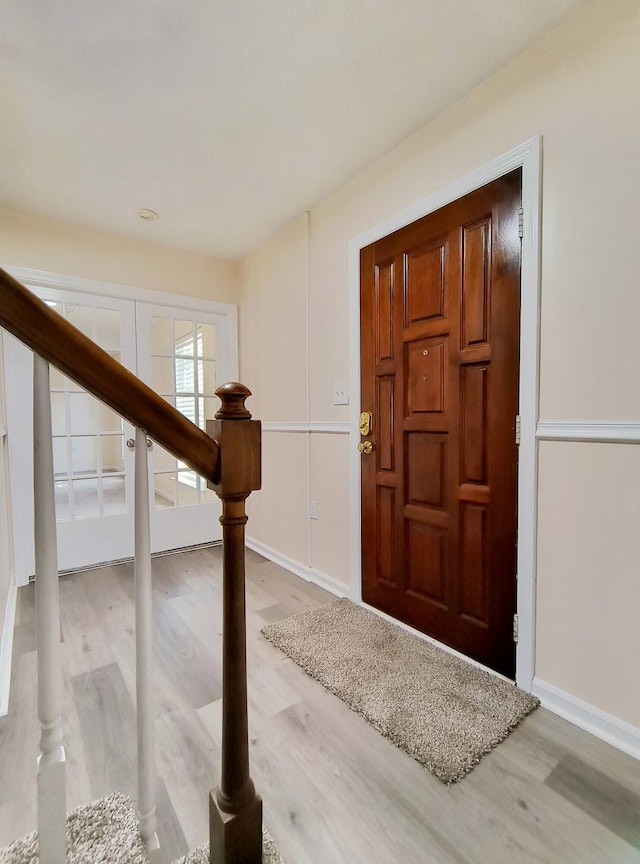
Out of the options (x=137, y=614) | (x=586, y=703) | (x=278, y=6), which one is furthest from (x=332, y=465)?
(x=278, y=6)

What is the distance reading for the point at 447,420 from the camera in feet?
5.60

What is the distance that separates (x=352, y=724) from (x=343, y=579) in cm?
98

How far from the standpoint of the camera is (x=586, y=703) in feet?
4.32

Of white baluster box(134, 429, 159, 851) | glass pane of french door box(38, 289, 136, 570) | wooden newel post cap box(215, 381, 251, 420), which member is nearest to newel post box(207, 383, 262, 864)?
wooden newel post cap box(215, 381, 251, 420)

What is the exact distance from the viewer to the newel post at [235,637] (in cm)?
71

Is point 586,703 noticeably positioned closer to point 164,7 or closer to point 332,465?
point 332,465

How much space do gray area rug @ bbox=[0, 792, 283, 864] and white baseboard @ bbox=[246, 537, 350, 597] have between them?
4.67 feet

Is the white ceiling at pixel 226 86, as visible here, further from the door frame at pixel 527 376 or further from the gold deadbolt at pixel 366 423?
the gold deadbolt at pixel 366 423

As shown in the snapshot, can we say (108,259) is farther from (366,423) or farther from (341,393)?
(366,423)

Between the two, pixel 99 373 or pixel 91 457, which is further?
pixel 91 457

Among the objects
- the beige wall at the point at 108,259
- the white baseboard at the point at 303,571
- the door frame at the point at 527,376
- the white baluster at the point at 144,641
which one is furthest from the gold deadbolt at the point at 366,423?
the beige wall at the point at 108,259

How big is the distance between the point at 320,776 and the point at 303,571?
1451mm

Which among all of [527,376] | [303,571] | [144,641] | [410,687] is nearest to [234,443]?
[144,641]

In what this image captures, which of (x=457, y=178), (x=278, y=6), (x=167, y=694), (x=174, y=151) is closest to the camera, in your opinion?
(x=278, y=6)
